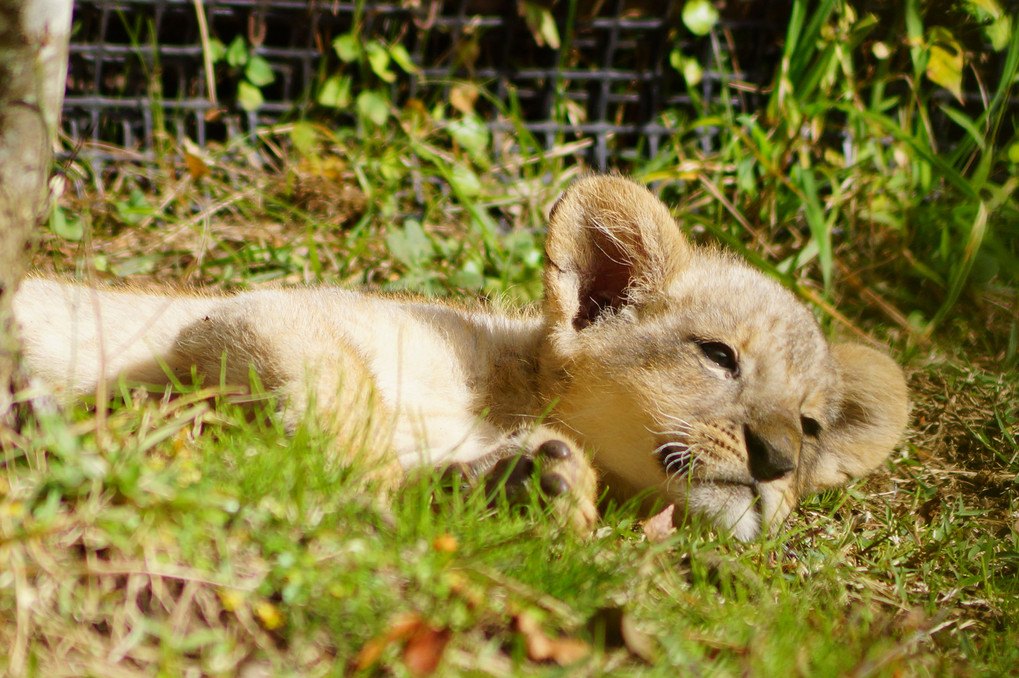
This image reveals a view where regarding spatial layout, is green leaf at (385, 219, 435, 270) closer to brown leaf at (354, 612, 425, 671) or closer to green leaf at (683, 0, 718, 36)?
green leaf at (683, 0, 718, 36)

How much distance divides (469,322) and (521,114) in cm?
241

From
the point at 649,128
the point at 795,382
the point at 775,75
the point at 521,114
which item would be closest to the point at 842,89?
the point at 775,75

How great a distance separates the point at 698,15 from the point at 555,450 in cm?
348

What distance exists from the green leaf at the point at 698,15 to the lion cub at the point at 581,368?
2186 mm

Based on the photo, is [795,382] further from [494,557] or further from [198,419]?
[198,419]

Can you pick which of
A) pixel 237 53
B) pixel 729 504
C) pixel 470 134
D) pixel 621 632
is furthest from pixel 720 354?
pixel 237 53

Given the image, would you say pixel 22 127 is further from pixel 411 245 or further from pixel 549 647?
pixel 411 245

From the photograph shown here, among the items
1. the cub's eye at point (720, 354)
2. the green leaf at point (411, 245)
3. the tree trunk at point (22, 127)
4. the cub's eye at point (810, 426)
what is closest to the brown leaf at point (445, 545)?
the tree trunk at point (22, 127)

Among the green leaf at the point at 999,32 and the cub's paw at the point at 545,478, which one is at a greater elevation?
the green leaf at the point at 999,32

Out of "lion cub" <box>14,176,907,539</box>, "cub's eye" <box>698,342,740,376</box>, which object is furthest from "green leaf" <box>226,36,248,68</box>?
Result: "cub's eye" <box>698,342,740,376</box>

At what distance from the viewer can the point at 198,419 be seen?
2.60m

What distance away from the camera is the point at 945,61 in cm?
521

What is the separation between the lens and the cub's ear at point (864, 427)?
3490mm

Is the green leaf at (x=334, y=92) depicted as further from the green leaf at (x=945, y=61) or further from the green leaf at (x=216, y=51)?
the green leaf at (x=945, y=61)
